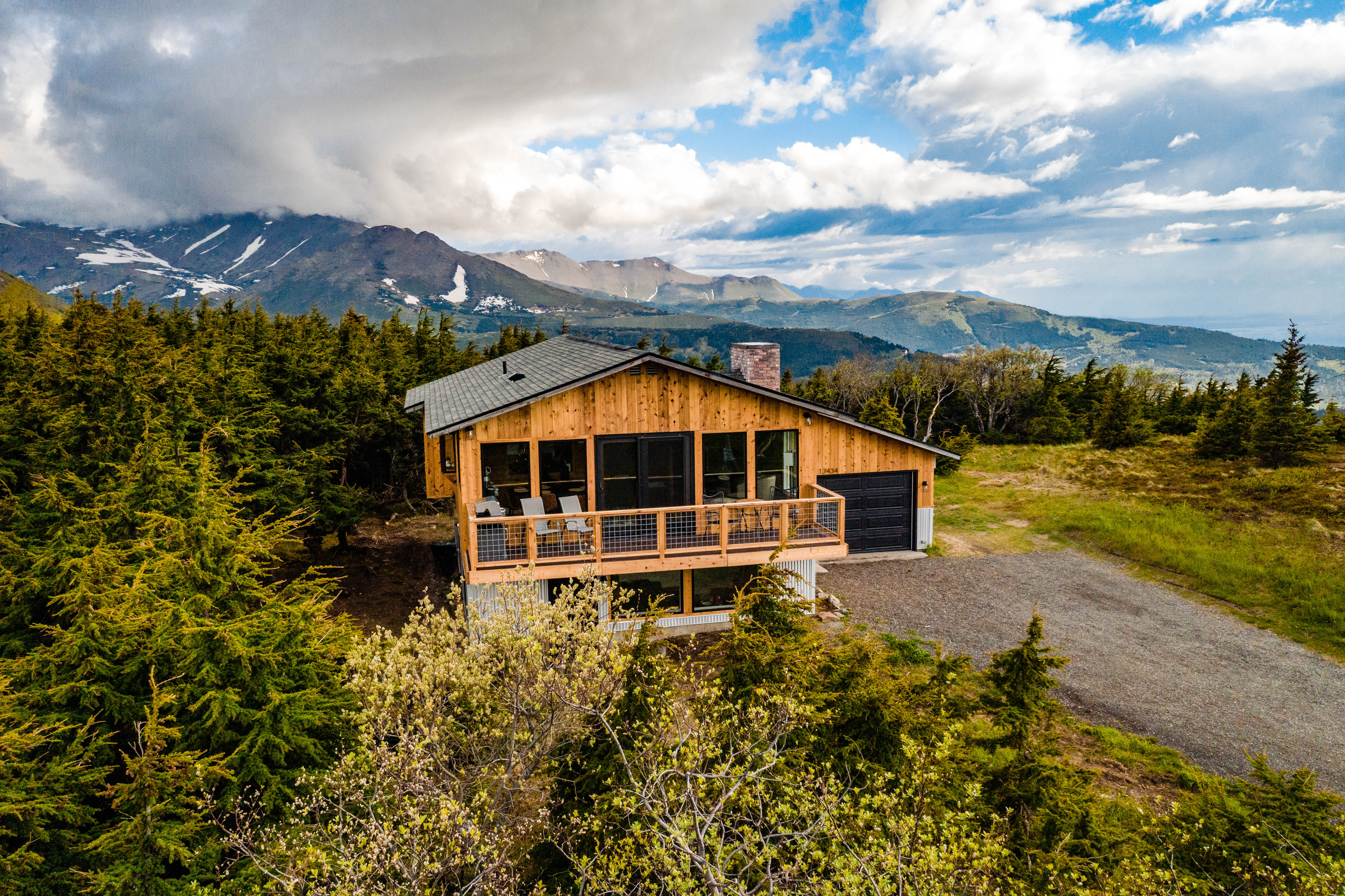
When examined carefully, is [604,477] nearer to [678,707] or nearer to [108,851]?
[678,707]

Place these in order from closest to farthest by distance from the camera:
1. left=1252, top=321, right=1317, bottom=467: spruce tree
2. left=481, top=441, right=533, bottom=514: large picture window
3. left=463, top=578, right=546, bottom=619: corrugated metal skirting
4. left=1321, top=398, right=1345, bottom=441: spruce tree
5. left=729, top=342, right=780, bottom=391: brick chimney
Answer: left=463, top=578, right=546, bottom=619: corrugated metal skirting → left=481, top=441, right=533, bottom=514: large picture window → left=729, top=342, right=780, bottom=391: brick chimney → left=1252, top=321, right=1317, bottom=467: spruce tree → left=1321, top=398, right=1345, bottom=441: spruce tree

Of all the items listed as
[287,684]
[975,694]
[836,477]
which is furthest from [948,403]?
[287,684]

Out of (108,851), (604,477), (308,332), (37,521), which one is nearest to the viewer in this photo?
(108,851)

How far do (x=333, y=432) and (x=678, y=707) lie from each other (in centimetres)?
1801

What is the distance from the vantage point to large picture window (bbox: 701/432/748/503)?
14.9 m

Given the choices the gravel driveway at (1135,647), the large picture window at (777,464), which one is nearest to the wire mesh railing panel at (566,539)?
the large picture window at (777,464)

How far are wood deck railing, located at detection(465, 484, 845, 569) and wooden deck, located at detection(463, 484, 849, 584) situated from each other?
0.06 feet

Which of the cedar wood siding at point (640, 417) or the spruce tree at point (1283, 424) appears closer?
the cedar wood siding at point (640, 417)

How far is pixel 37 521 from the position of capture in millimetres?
11344

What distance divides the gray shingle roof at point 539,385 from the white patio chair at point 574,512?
230 centimetres

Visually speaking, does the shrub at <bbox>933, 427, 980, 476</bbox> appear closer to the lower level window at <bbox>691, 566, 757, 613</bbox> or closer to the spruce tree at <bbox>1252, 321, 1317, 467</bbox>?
the spruce tree at <bbox>1252, 321, 1317, 467</bbox>

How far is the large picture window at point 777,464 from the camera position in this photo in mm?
15539

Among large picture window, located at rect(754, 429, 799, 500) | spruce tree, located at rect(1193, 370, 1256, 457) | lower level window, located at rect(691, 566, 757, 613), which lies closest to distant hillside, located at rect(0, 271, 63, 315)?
lower level window, located at rect(691, 566, 757, 613)

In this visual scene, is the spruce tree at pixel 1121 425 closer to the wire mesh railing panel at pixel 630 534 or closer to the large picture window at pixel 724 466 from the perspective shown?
the large picture window at pixel 724 466
